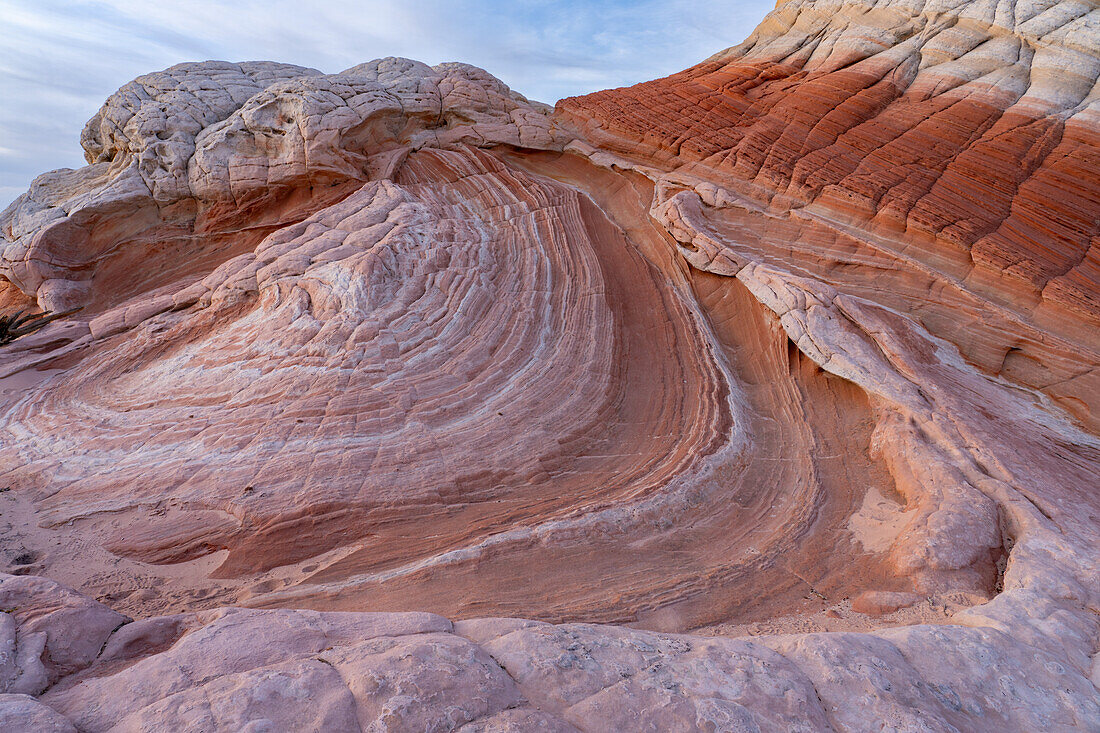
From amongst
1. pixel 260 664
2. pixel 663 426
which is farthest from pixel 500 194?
pixel 260 664

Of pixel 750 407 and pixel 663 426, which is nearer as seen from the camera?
pixel 663 426

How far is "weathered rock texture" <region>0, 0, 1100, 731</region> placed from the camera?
352 centimetres

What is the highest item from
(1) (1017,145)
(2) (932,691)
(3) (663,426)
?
(1) (1017,145)

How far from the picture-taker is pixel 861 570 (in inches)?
241

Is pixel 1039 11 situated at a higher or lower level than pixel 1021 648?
higher

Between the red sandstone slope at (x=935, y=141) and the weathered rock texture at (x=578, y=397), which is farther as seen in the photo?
the red sandstone slope at (x=935, y=141)

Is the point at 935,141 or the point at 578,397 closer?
the point at 578,397

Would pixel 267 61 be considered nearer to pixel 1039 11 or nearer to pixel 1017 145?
pixel 1017 145

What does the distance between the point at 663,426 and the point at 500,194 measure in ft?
22.6

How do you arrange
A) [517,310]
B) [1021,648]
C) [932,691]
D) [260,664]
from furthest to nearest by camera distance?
[517,310]
[1021,648]
[932,691]
[260,664]

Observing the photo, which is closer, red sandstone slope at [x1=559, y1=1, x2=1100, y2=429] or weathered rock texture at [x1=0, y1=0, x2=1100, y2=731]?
weathered rock texture at [x1=0, y1=0, x2=1100, y2=731]

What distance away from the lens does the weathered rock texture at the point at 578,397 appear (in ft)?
11.6

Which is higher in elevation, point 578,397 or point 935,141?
point 935,141

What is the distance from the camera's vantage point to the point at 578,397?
842 centimetres
